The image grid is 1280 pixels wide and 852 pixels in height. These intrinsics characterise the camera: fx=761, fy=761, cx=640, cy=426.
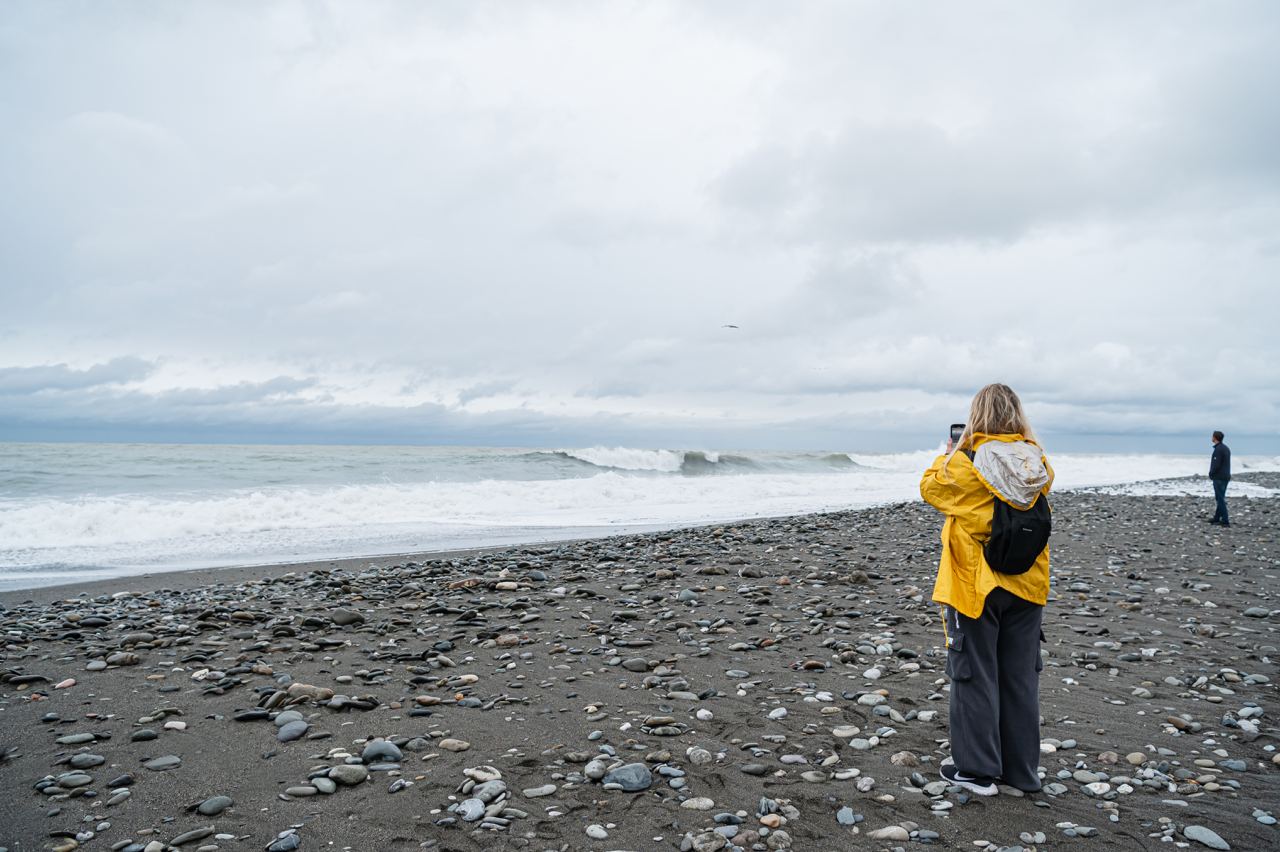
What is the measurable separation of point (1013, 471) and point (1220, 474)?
1843cm

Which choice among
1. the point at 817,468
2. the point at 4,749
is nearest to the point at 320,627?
the point at 4,749

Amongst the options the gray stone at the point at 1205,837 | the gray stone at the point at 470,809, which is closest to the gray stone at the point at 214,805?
the gray stone at the point at 470,809

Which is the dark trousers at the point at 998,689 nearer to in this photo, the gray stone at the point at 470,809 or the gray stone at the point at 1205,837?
the gray stone at the point at 1205,837

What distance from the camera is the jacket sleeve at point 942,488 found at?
175 inches

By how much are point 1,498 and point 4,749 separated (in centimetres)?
2459

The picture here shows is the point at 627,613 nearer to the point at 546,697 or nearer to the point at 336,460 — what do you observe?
the point at 546,697

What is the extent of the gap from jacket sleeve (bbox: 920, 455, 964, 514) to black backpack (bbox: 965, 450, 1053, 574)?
0.23 metres

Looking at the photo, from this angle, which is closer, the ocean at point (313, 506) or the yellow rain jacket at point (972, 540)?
the yellow rain jacket at point (972, 540)

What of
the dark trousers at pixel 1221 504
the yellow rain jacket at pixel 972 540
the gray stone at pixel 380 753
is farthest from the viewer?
the dark trousers at pixel 1221 504

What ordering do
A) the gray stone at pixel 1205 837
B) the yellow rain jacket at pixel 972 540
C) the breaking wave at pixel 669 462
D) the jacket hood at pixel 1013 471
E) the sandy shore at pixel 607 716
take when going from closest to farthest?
1. the gray stone at pixel 1205 837
2. the sandy shore at pixel 607 716
3. the jacket hood at pixel 1013 471
4. the yellow rain jacket at pixel 972 540
5. the breaking wave at pixel 669 462

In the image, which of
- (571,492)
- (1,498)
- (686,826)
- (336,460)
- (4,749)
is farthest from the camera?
(336,460)

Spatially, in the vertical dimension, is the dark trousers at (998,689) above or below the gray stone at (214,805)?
above

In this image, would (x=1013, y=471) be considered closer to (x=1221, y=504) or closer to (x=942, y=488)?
(x=942, y=488)

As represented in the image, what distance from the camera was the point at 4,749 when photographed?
202 inches
